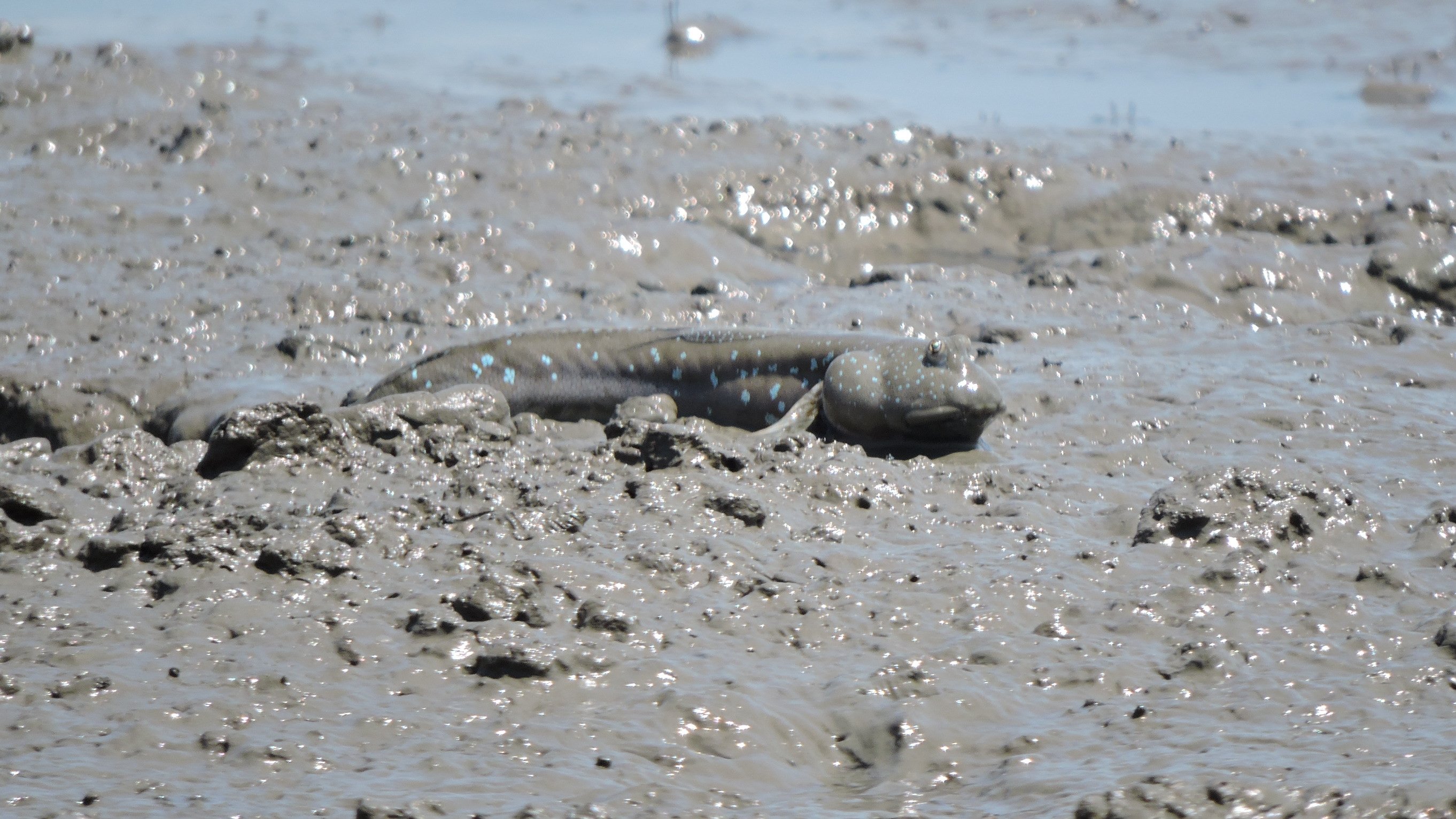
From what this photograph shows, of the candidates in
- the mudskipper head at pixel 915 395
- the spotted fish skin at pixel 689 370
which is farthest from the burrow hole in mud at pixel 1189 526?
the spotted fish skin at pixel 689 370

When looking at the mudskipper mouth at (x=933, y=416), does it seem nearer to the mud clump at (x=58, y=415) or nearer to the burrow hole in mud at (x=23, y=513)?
the burrow hole in mud at (x=23, y=513)

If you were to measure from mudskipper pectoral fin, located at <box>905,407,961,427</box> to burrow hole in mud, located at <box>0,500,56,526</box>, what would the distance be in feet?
9.22

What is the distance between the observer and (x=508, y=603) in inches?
135

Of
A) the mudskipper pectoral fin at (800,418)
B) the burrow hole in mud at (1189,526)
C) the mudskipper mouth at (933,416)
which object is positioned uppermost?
the mudskipper mouth at (933,416)

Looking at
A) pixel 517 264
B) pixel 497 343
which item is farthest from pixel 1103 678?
pixel 517 264

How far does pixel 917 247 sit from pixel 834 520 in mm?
5148

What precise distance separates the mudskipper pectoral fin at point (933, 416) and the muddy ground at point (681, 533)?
7.2 inches

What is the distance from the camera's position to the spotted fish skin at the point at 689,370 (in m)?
5.12

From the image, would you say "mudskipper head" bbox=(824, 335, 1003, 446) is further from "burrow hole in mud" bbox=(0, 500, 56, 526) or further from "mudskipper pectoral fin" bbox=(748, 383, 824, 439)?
"burrow hole in mud" bbox=(0, 500, 56, 526)

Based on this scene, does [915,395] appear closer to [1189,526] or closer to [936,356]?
[936,356]

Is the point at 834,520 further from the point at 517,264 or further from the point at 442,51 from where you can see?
the point at 442,51

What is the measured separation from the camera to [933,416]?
193 inches

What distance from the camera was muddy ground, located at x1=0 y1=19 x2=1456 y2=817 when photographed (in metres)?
2.75

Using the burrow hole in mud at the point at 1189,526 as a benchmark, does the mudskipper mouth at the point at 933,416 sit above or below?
above
